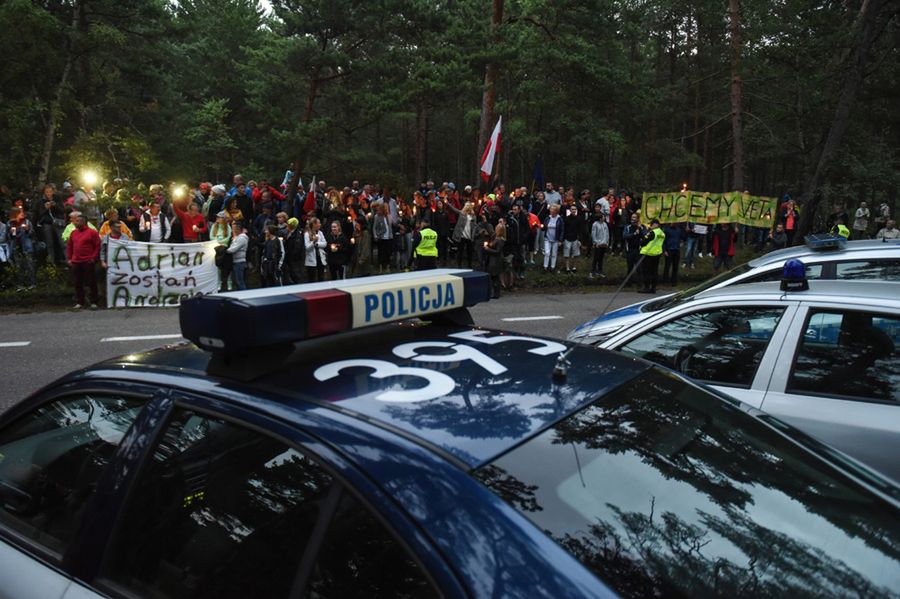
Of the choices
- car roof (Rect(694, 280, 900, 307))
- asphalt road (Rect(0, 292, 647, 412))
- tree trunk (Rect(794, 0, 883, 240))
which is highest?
tree trunk (Rect(794, 0, 883, 240))

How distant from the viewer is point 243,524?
1.78 m

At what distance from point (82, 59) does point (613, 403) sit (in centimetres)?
3404

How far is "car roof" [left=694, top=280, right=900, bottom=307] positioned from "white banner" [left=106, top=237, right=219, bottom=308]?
1157 cm

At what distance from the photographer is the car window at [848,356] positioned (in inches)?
132

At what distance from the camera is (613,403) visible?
6.44ft

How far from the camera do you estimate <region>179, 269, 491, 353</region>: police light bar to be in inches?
72.8

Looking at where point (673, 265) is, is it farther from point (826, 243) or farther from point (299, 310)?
point (299, 310)

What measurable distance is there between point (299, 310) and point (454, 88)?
72.0 feet

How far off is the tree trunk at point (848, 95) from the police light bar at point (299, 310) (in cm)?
1458

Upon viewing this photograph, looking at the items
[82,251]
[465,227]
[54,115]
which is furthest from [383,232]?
[54,115]

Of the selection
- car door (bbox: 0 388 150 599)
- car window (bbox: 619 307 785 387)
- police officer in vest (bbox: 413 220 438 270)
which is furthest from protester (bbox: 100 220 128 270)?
car door (bbox: 0 388 150 599)

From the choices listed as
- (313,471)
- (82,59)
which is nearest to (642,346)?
(313,471)

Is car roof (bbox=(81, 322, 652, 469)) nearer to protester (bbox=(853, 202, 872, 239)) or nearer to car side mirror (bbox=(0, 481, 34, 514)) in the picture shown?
car side mirror (bbox=(0, 481, 34, 514))

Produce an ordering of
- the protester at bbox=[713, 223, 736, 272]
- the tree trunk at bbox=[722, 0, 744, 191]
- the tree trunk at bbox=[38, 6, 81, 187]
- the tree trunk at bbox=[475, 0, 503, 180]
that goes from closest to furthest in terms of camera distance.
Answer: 1. the protester at bbox=[713, 223, 736, 272]
2. the tree trunk at bbox=[475, 0, 503, 180]
3. the tree trunk at bbox=[38, 6, 81, 187]
4. the tree trunk at bbox=[722, 0, 744, 191]
